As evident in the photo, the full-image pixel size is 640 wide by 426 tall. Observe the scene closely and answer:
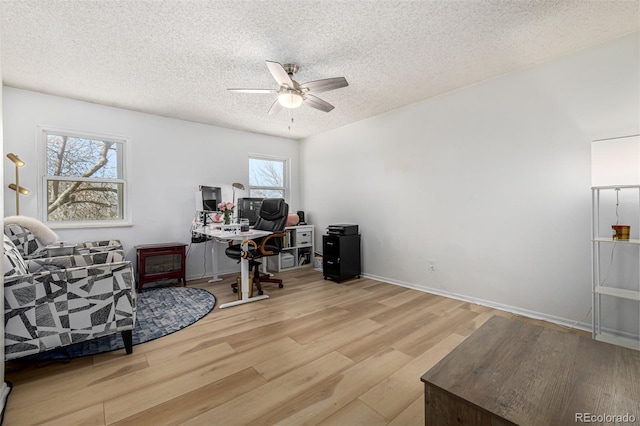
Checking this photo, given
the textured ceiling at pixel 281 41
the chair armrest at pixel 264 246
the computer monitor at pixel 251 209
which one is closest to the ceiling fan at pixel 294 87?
the textured ceiling at pixel 281 41

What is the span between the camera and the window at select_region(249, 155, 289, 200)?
5236 mm

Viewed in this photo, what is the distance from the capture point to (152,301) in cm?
331

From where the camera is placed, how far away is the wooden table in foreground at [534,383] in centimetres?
89

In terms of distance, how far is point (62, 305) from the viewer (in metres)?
1.93

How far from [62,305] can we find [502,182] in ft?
13.3

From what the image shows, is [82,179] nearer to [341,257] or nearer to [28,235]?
[28,235]

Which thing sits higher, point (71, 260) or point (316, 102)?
point (316, 102)

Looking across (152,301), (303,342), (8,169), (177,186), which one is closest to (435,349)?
(303,342)

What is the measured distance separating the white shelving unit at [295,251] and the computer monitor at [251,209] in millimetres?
772

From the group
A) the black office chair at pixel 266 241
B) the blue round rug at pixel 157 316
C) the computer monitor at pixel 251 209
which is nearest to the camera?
the blue round rug at pixel 157 316

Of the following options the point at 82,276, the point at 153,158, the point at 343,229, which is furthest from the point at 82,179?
the point at 343,229

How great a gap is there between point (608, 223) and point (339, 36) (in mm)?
2824

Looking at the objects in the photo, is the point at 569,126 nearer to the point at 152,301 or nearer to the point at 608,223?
the point at 608,223

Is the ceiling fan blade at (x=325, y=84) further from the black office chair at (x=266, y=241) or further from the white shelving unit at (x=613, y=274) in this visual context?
the white shelving unit at (x=613, y=274)
